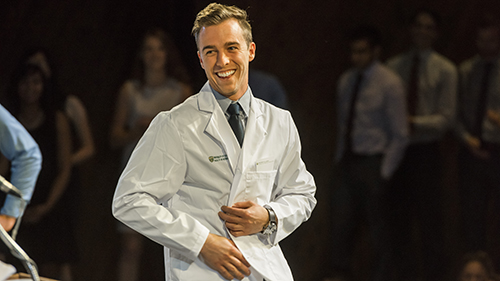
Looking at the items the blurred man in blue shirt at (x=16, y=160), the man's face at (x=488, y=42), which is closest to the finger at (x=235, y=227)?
the blurred man in blue shirt at (x=16, y=160)

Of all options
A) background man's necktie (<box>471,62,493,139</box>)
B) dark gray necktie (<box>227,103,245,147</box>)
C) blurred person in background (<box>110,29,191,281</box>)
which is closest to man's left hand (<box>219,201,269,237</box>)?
dark gray necktie (<box>227,103,245,147</box>)

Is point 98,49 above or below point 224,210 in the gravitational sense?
above

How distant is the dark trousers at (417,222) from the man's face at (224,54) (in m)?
2.49

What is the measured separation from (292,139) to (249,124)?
191 mm

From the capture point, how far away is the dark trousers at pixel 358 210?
3.90m

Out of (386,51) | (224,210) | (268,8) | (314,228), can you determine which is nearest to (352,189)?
(314,228)

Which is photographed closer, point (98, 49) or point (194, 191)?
point (194, 191)

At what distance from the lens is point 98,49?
12.2 feet

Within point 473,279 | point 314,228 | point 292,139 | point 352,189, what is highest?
point 292,139

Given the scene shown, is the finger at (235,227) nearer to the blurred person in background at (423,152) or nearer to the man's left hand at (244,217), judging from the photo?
the man's left hand at (244,217)

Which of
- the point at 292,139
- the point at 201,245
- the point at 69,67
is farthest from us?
the point at 69,67

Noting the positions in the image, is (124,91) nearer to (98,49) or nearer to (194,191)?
(98,49)


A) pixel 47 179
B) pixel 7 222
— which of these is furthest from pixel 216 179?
pixel 47 179

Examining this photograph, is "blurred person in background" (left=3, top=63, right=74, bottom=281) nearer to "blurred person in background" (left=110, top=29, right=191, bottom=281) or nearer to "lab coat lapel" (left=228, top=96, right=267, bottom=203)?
"blurred person in background" (left=110, top=29, right=191, bottom=281)
